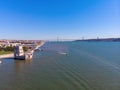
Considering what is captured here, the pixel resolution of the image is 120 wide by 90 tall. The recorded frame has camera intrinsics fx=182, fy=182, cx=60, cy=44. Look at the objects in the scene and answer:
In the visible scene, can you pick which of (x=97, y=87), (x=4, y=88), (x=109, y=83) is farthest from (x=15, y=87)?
(x=109, y=83)

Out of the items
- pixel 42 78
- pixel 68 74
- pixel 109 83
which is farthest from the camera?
pixel 68 74

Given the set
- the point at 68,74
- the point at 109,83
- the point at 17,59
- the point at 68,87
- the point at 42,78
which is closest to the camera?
the point at 68,87

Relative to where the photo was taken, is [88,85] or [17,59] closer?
[88,85]

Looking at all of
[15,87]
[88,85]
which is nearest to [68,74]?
[88,85]

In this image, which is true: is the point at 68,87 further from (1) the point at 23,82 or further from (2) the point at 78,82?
(1) the point at 23,82

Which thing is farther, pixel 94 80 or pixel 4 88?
pixel 94 80

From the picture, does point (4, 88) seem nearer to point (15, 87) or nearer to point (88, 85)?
point (15, 87)

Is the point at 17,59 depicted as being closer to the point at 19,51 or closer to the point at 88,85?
the point at 19,51

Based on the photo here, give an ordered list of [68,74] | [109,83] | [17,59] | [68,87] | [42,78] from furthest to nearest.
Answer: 1. [17,59]
2. [68,74]
3. [42,78]
4. [109,83]
5. [68,87]
